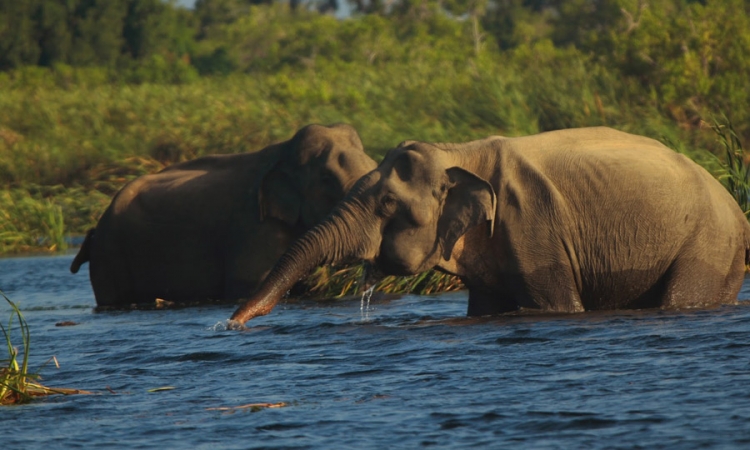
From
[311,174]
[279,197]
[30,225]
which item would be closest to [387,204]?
[311,174]

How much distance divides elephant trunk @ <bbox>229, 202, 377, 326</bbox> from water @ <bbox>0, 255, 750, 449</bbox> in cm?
33

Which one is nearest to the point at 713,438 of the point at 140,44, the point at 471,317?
the point at 471,317

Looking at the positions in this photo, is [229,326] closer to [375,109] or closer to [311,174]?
[311,174]

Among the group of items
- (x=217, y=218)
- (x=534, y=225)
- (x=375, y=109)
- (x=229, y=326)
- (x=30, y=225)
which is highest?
(x=375, y=109)

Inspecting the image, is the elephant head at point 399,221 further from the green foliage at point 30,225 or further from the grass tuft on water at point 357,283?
the green foliage at point 30,225

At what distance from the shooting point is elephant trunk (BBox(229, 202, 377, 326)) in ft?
27.8

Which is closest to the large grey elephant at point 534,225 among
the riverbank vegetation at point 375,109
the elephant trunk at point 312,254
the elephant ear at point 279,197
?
the elephant trunk at point 312,254

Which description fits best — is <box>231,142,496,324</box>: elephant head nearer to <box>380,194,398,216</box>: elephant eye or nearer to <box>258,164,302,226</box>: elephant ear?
<box>380,194,398,216</box>: elephant eye

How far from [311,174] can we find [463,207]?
3.77 m

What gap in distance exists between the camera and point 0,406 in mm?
7102

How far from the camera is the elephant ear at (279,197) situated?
1220 cm

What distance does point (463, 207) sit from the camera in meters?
8.53

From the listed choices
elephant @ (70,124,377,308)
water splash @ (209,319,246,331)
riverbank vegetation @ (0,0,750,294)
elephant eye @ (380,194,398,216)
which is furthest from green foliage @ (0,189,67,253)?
elephant eye @ (380,194,398,216)

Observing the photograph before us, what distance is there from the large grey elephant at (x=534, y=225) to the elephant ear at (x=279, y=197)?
3.47 m
